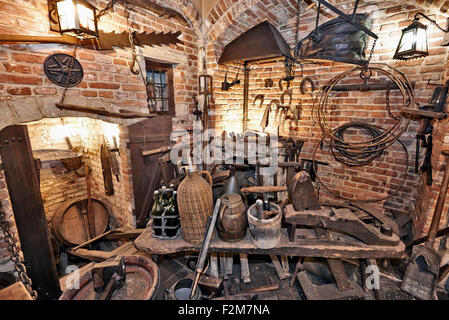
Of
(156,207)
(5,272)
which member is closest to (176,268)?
(156,207)

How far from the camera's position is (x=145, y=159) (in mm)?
3119

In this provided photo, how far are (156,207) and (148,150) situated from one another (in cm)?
138

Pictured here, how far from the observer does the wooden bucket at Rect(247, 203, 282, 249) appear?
1642 millimetres

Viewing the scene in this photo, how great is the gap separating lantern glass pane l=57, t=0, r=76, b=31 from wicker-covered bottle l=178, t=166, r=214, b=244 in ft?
5.42

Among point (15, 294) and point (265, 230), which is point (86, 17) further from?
point (265, 230)

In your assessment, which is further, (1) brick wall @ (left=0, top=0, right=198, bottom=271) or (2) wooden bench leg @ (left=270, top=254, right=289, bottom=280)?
(2) wooden bench leg @ (left=270, top=254, right=289, bottom=280)

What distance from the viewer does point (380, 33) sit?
3.01 meters

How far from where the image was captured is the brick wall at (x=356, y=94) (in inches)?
109

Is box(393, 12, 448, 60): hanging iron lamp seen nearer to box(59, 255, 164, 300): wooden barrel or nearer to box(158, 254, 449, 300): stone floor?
box(158, 254, 449, 300): stone floor

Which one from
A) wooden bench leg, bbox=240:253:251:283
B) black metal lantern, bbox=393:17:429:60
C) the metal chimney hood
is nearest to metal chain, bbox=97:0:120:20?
the metal chimney hood

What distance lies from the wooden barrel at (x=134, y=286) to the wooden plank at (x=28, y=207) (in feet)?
4.39

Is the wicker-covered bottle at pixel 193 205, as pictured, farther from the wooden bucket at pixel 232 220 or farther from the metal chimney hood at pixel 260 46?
the metal chimney hood at pixel 260 46

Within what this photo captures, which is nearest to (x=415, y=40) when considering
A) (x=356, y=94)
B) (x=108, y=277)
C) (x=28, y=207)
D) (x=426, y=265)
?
(x=356, y=94)

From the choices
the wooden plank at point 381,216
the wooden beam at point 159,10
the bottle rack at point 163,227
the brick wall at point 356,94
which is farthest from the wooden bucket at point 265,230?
the wooden beam at point 159,10
